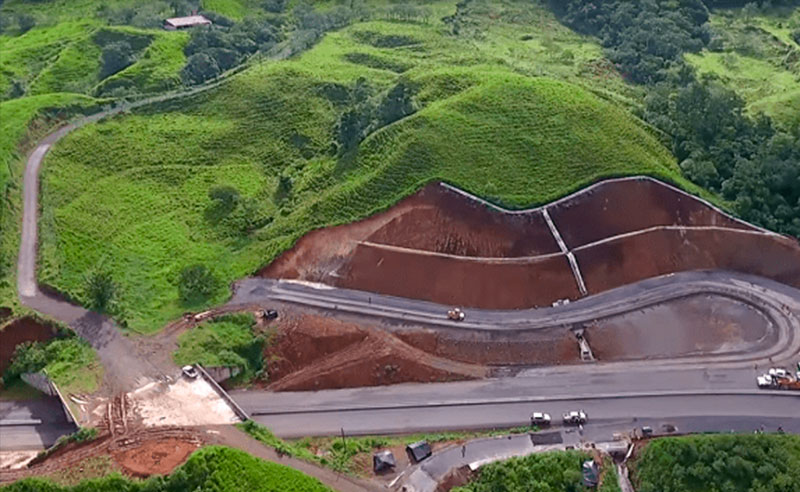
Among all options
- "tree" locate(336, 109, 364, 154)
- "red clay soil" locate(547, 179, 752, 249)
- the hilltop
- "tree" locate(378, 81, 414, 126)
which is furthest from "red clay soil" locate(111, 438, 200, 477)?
"tree" locate(378, 81, 414, 126)

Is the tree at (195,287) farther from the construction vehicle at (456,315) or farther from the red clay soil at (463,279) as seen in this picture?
the construction vehicle at (456,315)

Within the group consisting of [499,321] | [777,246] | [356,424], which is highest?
[777,246]

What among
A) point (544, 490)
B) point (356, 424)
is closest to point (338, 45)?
point (356, 424)

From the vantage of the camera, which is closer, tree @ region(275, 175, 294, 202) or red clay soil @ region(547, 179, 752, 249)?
red clay soil @ region(547, 179, 752, 249)

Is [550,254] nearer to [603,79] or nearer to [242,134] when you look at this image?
[242,134]

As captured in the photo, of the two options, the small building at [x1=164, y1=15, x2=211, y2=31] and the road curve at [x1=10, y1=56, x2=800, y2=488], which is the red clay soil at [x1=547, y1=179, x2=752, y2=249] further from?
the small building at [x1=164, y1=15, x2=211, y2=31]
